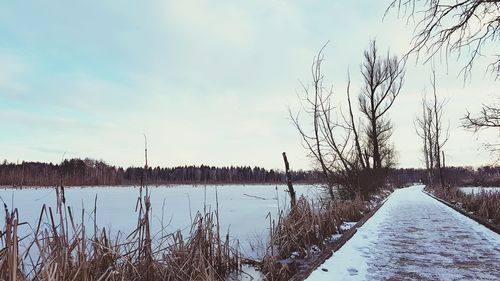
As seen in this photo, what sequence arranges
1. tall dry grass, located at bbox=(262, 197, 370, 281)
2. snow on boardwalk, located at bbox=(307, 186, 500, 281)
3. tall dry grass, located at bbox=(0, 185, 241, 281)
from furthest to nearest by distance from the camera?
tall dry grass, located at bbox=(262, 197, 370, 281), snow on boardwalk, located at bbox=(307, 186, 500, 281), tall dry grass, located at bbox=(0, 185, 241, 281)

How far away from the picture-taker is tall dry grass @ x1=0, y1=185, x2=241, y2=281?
3.07 meters

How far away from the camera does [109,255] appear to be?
4.18 m

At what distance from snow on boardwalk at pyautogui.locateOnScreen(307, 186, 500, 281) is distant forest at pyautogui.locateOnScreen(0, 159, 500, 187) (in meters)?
2.34

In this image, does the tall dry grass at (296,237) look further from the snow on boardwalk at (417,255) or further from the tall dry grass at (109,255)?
the tall dry grass at (109,255)

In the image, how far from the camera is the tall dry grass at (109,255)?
307cm

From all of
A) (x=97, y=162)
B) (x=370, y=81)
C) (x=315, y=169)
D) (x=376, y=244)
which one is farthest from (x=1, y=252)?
(x=97, y=162)

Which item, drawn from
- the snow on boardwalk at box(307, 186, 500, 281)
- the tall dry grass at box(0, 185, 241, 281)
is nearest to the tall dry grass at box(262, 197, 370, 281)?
the snow on boardwalk at box(307, 186, 500, 281)

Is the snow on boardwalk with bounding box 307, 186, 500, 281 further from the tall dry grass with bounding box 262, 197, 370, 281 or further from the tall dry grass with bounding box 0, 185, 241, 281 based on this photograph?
the tall dry grass with bounding box 0, 185, 241, 281

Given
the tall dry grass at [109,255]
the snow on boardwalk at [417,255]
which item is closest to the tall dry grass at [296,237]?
the snow on boardwalk at [417,255]

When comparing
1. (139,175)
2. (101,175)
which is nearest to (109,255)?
(139,175)

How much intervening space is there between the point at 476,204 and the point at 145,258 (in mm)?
11474

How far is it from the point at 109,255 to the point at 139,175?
93 cm

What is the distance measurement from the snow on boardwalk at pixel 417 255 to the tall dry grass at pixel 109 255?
1.51 meters

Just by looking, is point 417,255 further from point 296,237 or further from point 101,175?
point 101,175
